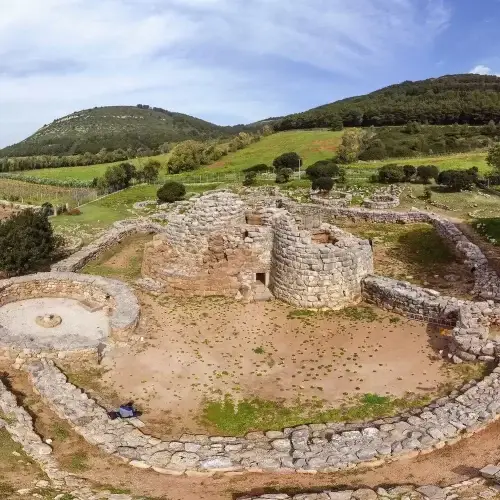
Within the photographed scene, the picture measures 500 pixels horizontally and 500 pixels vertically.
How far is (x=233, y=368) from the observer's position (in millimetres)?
13539

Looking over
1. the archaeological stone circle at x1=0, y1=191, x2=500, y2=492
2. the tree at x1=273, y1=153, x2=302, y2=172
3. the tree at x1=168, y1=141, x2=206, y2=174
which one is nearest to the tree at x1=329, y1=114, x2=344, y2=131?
the tree at x1=168, y1=141, x2=206, y2=174

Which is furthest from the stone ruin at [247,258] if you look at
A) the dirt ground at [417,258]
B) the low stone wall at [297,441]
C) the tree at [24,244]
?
the low stone wall at [297,441]

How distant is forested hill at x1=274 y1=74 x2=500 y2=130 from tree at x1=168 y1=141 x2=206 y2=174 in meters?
31.2

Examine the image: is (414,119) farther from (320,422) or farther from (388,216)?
(320,422)

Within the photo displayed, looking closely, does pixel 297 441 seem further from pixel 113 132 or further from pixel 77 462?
pixel 113 132

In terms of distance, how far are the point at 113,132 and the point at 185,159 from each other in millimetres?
79364

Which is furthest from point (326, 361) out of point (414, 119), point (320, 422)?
point (414, 119)

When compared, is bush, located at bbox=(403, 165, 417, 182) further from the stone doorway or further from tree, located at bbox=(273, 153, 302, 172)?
the stone doorway

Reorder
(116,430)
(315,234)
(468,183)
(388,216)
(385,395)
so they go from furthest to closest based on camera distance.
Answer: (468,183), (388,216), (315,234), (385,395), (116,430)

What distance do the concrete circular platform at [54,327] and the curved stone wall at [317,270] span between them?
608 centimetres

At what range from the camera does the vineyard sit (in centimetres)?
4376

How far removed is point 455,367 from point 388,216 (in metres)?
20.8

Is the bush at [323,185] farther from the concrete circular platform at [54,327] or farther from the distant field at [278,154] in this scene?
the concrete circular platform at [54,327]

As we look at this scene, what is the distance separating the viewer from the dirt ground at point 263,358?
40.2 ft
